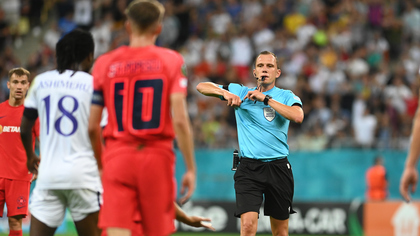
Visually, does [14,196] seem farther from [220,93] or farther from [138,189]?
[138,189]

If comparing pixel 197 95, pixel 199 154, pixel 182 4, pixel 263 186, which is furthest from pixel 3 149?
pixel 182 4

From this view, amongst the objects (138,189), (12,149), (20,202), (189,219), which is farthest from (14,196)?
(138,189)

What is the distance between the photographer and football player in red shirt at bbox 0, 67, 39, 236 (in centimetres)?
816

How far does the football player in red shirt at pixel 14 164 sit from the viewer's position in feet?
26.8

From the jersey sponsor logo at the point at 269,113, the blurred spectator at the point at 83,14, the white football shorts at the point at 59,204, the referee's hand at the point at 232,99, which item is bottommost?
the white football shorts at the point at 59,204

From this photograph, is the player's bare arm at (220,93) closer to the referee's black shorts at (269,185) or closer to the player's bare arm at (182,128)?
the referee's black shorts at (269,185)

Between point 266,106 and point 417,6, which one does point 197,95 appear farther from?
point 266,106

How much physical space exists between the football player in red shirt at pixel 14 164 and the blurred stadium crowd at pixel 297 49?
9694 millimetres

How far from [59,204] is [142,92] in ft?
4.99

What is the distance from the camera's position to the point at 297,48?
69.0 ft

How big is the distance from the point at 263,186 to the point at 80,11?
16470 millimetres

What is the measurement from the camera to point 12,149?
8188 mm

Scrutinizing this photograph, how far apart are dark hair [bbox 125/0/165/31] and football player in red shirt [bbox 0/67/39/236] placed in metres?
3.61

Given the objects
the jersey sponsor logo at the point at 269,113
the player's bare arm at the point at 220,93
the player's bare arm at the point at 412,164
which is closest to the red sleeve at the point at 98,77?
the player's bare arm at the point at 412,164
